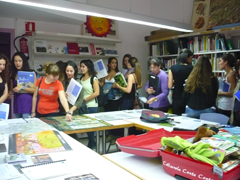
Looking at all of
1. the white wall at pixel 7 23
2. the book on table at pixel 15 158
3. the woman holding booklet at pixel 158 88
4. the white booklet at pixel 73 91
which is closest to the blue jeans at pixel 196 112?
the woman holding booklet at pixel 158 88

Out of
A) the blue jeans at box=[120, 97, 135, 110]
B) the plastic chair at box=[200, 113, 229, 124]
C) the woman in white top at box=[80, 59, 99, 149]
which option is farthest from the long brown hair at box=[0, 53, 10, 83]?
the plastic chair at box=[200, 113, 229, 124]

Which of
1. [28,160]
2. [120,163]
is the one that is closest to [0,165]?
[28,160]

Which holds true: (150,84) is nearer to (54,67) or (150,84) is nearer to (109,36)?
(54,67)

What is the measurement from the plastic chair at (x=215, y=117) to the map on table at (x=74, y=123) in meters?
1.23

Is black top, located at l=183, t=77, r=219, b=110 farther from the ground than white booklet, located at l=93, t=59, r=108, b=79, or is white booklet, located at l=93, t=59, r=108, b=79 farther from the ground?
white booklet, located at l=93, t=59, r=108, b=79

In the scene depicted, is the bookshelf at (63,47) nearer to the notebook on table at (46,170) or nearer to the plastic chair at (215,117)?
the plastic chair at (215,117)

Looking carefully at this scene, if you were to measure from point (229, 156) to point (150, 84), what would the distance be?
7.41 ft

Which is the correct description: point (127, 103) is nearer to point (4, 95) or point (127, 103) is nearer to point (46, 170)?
point (4, 95)

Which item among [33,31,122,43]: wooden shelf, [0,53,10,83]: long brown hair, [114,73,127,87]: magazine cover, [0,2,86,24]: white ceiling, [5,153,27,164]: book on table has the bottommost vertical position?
[5,153,27,164]: book on table

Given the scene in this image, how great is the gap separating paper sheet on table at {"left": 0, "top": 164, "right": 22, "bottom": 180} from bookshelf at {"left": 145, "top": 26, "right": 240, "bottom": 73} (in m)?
4.10

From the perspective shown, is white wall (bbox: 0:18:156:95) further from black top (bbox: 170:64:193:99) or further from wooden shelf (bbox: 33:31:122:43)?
black top (bbox: 170:64:193:99)

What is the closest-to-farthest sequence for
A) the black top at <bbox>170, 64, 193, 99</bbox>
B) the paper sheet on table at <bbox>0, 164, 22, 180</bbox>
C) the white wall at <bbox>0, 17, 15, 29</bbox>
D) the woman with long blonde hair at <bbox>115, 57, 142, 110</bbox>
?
1. the paper sheet on table at <bbox>0, 164, 22, 180</bbox>
2. the black top at <bbox>170, 64, 193, 99</bbox>
3. the woman with long blonde hair at <bbox>115, 57, 142, 110</bbox>
4. the white wall at <bbox>0, 17, 15, 29</bbox>

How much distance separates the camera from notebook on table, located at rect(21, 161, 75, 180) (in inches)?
49.6

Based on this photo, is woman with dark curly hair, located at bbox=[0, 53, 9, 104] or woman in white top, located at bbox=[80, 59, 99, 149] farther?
woman in white top, located at bbox=[80, 59, 99, 149]
